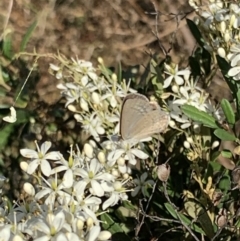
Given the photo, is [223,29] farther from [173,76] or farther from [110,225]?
[110,225]

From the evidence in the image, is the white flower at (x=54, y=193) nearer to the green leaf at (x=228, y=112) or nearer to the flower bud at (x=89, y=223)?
the flower bud at (x=89, y=223)

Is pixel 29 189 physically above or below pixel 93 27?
above

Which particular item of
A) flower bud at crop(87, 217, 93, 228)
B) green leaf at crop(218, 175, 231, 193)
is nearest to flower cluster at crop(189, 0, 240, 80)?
green leaf at crop(218, 175, 231, 193)

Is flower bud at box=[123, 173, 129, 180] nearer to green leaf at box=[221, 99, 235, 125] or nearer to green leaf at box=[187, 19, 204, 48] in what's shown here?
green leaf at box=[221, 99, 235, 125]

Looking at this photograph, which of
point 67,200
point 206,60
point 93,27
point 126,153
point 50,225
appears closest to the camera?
point 50,225

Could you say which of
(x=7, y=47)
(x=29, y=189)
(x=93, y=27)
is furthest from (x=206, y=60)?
(x=93, y=27)
